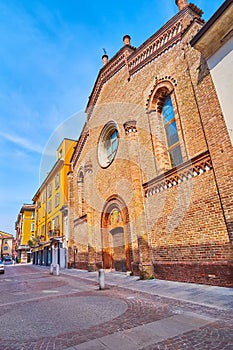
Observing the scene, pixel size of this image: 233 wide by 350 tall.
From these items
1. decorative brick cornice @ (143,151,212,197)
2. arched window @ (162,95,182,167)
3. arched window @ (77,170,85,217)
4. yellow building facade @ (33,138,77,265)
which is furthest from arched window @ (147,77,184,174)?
yellow building facade @ (33,138,77,265)

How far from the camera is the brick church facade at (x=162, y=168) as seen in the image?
644cm

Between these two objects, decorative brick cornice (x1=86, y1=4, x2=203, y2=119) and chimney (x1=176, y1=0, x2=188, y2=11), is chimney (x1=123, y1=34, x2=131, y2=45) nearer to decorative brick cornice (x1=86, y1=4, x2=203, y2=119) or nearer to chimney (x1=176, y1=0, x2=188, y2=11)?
decorative brick cornice (x1=86, y1=4, x2=203, y2=119)

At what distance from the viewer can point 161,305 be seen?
16.1ft

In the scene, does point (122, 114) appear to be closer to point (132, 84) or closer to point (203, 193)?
point (132, 84)

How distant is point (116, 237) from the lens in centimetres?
1244

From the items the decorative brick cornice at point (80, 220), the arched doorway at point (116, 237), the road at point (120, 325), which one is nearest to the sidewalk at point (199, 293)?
the road at point (120, 325)

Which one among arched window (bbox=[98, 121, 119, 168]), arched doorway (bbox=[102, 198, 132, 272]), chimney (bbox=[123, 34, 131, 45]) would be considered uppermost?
chimney (bbox=[123, 34, 131, 45])

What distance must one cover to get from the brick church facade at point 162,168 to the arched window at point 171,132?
4 cm

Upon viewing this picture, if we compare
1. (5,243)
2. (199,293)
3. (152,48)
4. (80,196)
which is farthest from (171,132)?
(5,243)

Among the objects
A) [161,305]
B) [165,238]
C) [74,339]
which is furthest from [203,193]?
[74,339]

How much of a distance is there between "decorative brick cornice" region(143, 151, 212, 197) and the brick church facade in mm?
35

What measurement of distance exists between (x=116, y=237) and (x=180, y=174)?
20.9 feet

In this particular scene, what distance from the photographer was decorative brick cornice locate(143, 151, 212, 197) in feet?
22.5

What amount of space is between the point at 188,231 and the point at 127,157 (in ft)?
18.1
